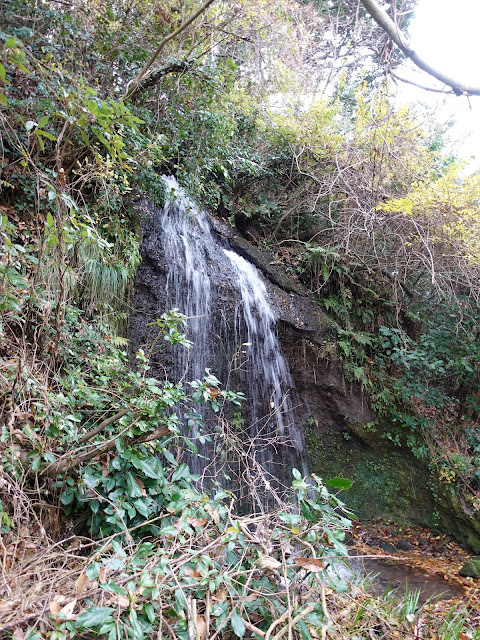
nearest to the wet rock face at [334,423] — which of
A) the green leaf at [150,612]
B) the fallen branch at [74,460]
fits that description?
the fallen branch at [74,460]

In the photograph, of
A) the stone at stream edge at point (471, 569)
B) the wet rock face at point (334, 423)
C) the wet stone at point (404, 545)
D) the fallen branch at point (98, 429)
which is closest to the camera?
the fallen branch at point (98, 429)

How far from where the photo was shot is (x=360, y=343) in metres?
7.82

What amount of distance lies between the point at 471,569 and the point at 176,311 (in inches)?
218

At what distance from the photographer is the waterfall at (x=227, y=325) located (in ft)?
19.5

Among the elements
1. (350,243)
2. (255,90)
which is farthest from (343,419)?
(255,90)

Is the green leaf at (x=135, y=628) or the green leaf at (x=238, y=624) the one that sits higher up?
the green leaf at (x=238, y=624)

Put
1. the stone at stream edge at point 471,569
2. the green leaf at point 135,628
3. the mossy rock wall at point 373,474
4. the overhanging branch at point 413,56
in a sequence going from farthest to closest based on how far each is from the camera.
→ the mossy rock wall at point 373,474 < the stone at stream edge at point 471,569 < the overhanging branch at point 413,56 < the green leaf at point 135,628

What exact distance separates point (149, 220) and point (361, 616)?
5.60 meters

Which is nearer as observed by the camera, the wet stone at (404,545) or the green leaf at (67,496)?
the green leaf at (67,496)

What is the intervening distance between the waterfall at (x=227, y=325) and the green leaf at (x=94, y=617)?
392 cm

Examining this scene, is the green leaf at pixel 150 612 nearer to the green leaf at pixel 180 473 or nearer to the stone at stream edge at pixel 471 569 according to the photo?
the green leaf at pixel 180 473

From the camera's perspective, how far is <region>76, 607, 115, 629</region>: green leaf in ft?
4.96

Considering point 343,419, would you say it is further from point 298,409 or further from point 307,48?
point 307,48

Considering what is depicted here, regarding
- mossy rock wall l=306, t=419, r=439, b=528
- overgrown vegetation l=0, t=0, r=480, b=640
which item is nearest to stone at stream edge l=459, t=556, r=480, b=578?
overgrown vegetation l=0, t=0, r=480, b=640
